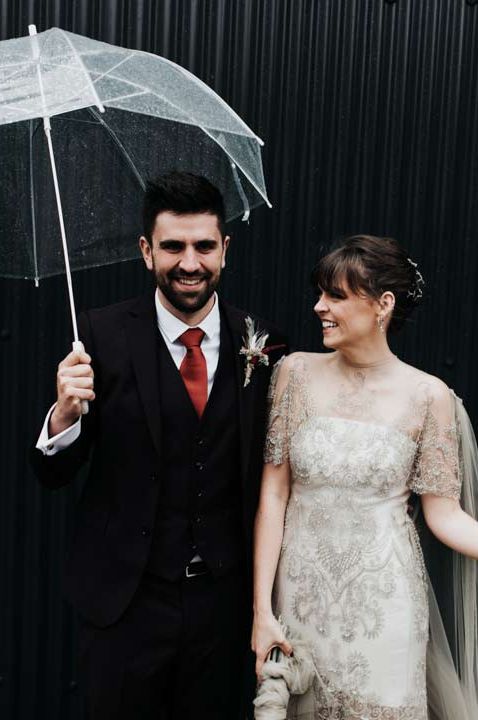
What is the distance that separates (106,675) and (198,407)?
752mm

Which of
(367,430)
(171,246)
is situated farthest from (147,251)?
(367,430)

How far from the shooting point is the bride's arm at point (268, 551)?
2764mm

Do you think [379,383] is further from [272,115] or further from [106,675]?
[272,115]

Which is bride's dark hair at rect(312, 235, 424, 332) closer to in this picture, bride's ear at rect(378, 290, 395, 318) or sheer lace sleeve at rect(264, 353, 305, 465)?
bride's ear at rect(378, 290, 395, 318)

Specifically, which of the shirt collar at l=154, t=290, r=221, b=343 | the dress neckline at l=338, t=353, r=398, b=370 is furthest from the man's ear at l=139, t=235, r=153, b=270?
the dress neckline at l=338, t=353, r=398, b=370

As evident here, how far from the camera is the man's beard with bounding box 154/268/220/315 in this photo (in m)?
2.68

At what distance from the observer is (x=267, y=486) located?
9.56 feet

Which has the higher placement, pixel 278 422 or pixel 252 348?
pixel 252 348

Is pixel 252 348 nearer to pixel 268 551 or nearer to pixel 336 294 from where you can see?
pixel 336 294

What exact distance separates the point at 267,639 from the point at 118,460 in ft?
2.03

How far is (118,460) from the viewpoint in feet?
8.95

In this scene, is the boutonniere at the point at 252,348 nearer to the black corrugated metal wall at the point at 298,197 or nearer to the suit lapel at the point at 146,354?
the suit lapel at the point at 146,354

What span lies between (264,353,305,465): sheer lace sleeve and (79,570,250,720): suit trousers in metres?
0.35

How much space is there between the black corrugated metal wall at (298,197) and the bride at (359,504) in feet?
3.25
